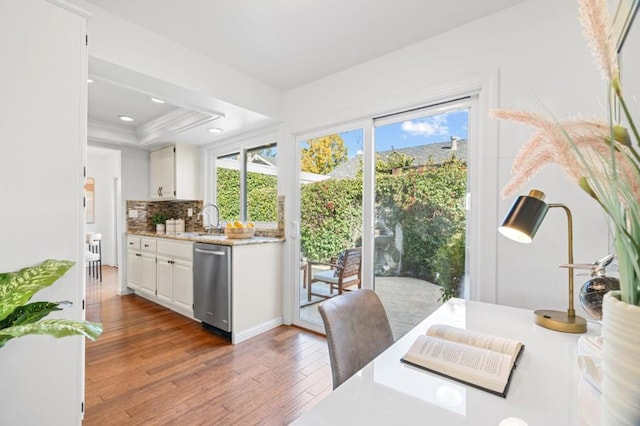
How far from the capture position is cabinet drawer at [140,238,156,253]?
12.3ft

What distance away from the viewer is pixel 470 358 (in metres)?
0.88

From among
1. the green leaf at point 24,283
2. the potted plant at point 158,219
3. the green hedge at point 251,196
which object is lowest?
the green leaf at point 24,283

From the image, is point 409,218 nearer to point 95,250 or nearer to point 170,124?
point 170,124

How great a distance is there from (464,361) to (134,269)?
446cm

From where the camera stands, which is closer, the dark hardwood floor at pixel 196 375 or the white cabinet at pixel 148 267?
the dark hardwood floor at pixel 196 375

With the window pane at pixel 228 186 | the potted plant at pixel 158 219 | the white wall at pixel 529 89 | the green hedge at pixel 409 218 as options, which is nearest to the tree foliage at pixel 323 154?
the green hedge at pixel 409 218

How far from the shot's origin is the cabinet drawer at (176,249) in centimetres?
321

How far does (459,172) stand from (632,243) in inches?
73.9

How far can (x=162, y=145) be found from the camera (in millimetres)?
4254

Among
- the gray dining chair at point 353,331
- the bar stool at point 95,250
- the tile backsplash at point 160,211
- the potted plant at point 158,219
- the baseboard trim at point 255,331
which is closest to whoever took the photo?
the gray dining chair at point 353,331

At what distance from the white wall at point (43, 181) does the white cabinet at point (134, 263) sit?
277 cm

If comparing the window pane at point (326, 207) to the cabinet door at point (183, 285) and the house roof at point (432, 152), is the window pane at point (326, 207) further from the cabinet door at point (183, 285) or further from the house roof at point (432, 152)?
the cabinet door at point (183, 285)

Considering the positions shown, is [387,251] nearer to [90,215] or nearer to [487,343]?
[487,343]

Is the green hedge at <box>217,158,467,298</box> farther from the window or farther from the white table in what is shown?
the white table
